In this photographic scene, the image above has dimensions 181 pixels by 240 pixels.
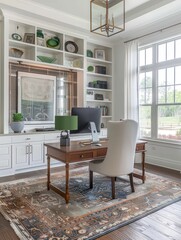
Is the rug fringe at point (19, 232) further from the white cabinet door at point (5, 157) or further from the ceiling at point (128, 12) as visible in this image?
the ceiling at point (128, 12)

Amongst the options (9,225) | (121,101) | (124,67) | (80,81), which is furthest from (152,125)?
(9,225)

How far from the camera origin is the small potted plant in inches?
156

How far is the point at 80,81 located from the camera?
507 cm

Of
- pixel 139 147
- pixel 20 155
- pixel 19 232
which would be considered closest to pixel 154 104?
pixel 139 147

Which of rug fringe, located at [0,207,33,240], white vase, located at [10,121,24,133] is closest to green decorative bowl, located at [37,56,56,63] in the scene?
white vase, located at [10,121,24,133]

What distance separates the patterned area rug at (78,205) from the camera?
205 centimetres

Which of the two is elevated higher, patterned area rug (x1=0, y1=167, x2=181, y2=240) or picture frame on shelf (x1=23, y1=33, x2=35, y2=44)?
picture frame on shelf (x1=23, y1=33, x2=35, y2=44)

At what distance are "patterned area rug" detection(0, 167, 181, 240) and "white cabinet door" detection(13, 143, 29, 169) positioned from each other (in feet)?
1.64

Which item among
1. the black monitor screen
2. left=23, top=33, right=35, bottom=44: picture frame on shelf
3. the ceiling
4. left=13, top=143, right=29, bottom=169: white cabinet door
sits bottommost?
left=13, top=143, right=29, bottom=169: white cabinet door

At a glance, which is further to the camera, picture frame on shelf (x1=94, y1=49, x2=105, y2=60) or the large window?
picture frame on shelf (x1=94, y1=49, x2=105, y2=60)

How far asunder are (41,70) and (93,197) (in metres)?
3.03

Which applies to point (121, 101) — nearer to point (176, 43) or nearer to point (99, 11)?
point (176, 43)

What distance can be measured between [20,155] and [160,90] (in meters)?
3.30

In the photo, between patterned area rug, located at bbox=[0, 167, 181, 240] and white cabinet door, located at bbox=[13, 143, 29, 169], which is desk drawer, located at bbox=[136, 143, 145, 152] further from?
white cabinet door, located at bbox=[13, 143, 29, 169]
